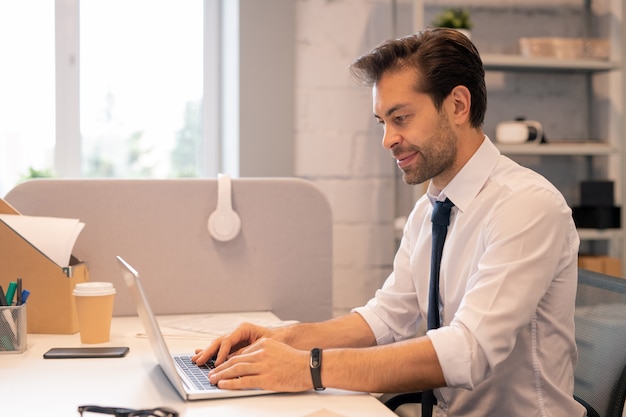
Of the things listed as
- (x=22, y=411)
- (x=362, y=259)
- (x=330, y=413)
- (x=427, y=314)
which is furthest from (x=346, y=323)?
(x=362, y=259)

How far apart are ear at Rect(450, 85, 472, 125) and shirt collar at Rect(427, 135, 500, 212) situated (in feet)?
0.20

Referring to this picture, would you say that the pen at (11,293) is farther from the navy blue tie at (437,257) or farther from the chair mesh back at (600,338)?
the chair mesh back at (600,338)

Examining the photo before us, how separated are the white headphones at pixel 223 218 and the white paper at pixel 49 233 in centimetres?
28

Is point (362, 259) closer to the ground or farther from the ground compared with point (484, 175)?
closer to the ground

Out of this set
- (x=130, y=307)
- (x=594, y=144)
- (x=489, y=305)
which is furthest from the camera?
(x=594, y=144)

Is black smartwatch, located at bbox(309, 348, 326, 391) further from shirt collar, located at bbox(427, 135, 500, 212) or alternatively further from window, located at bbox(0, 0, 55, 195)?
window, located at bbox(0, 0, 55, 195)

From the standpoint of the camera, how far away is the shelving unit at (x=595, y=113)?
8.36 feet

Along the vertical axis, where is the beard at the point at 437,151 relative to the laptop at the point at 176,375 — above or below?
above

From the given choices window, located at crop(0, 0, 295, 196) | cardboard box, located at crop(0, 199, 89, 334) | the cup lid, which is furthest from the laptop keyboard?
window, located at crop(0, 0, 295, 196)

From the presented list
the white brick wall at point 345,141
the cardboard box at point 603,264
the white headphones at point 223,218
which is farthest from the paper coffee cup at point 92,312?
the cardboard box at point 603,264

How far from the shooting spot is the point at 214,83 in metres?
2.92

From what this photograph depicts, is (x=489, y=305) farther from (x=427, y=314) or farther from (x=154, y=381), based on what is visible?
(x=154, y=381)

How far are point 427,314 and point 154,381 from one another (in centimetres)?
49

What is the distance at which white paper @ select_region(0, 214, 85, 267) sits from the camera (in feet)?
4.87
